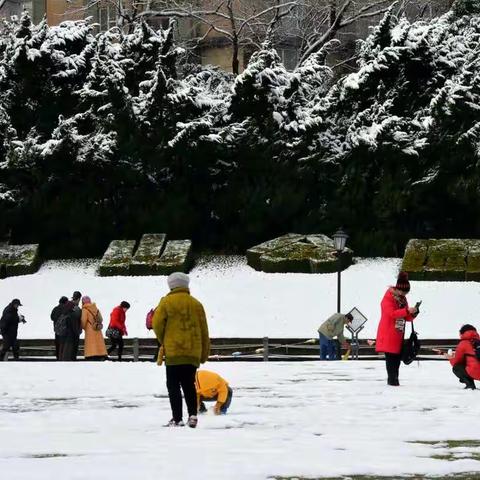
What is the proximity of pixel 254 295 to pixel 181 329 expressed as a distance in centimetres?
2749

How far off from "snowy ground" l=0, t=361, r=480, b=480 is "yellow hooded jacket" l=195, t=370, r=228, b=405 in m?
0.21

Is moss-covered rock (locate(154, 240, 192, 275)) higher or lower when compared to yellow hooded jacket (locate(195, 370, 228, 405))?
higher

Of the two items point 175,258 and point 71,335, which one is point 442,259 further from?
point 71,335

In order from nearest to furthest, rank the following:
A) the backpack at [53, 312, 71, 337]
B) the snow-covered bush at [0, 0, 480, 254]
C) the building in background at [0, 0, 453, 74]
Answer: the backpack at [53, 312, 71, 337] < the snow-covered bush at [0, 0, 480, 254] < the building in background at [0, 0, 453, 74]

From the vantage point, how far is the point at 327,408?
546 inches

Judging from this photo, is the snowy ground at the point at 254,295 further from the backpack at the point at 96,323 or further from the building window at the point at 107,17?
the building window at the point at 107,17

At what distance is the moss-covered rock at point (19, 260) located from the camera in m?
41.4

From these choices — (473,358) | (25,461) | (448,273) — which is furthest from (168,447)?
(448,273)


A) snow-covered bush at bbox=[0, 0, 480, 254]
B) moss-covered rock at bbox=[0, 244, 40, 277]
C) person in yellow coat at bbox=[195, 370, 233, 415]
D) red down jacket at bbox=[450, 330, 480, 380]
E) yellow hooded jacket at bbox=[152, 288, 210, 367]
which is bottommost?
person in yellow coat at bbox=[195, 370, 233, 415]

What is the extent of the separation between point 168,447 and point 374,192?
32.4 m

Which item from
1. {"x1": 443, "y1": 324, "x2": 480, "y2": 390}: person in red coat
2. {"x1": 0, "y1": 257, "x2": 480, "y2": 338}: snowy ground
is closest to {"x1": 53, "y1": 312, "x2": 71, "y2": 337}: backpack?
{"x1": 0, "y1": 257, "x2": 480, "y2": 338}: snowy ground

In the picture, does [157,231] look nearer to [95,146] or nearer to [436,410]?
[95,146]

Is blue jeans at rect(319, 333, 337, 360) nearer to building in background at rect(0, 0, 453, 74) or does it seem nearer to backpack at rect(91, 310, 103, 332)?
backpack at rect(91, 310, 103, 332)

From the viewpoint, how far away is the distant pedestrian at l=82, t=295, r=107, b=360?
84.6 ft
